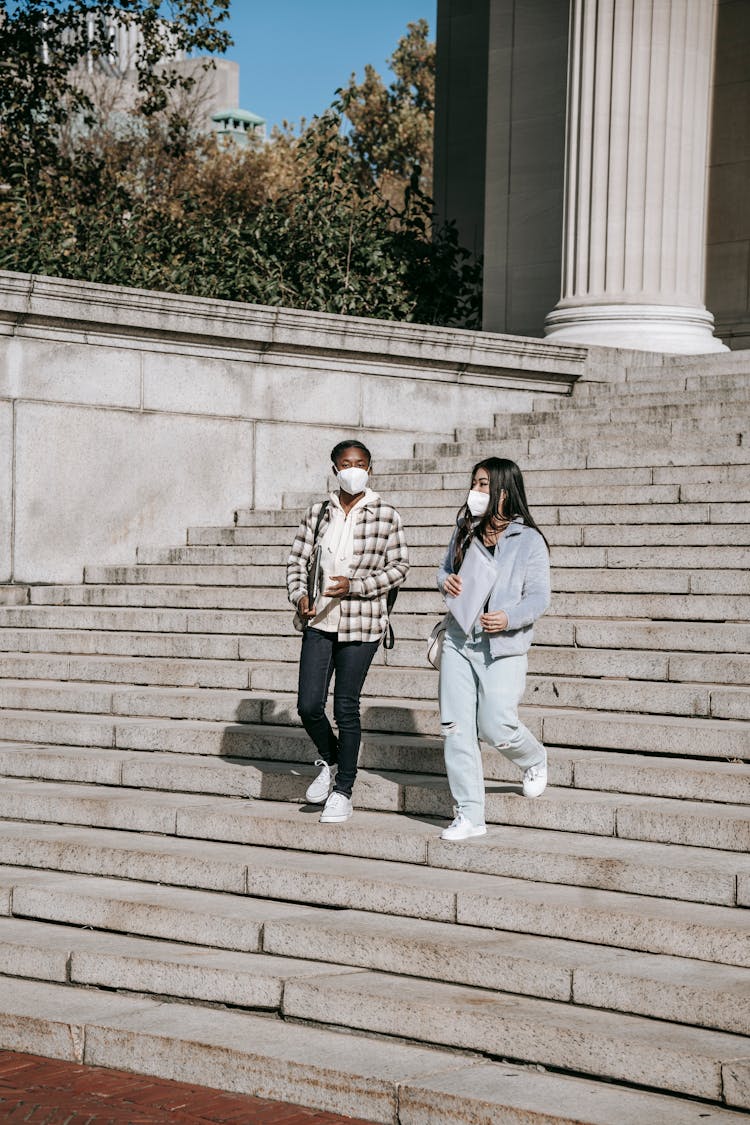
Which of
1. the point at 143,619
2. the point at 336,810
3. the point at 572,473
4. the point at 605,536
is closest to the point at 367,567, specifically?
the point at 336,810

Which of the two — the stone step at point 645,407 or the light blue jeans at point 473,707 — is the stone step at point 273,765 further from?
Result: the stone step at point 645,407

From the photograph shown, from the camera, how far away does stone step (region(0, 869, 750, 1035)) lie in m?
5.29

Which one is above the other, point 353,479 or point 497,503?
point 353,479

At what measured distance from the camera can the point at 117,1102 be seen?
5160 mm

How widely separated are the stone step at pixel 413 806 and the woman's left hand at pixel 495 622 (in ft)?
2.79

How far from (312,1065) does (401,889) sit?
1.15m

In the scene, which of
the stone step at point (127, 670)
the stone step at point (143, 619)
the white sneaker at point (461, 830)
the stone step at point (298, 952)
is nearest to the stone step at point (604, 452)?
the stone step at point (143, 619)

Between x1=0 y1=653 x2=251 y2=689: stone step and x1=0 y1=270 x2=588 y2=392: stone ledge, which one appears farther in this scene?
x1=0 y1=270 x2=588 y2=392: stone ledge

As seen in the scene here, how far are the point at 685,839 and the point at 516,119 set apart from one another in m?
13.5

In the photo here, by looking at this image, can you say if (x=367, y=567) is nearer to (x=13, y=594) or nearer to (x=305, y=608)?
(x=305, y=608)

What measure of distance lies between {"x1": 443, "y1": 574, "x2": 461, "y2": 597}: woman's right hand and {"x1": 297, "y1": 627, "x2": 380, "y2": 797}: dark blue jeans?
26.4 inches

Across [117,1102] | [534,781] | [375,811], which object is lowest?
[117,1102]

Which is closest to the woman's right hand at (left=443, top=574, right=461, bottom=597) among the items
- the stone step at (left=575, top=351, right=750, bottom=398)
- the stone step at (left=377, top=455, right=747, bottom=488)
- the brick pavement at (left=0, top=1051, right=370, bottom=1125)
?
the brick pavement at (left=0, top=1051, right=370, bottom=1125)

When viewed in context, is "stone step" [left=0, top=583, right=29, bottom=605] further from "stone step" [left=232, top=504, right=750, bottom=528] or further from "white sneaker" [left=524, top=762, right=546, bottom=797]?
"white sneaker" [left=524, top=762, right=546, bottom=797]
